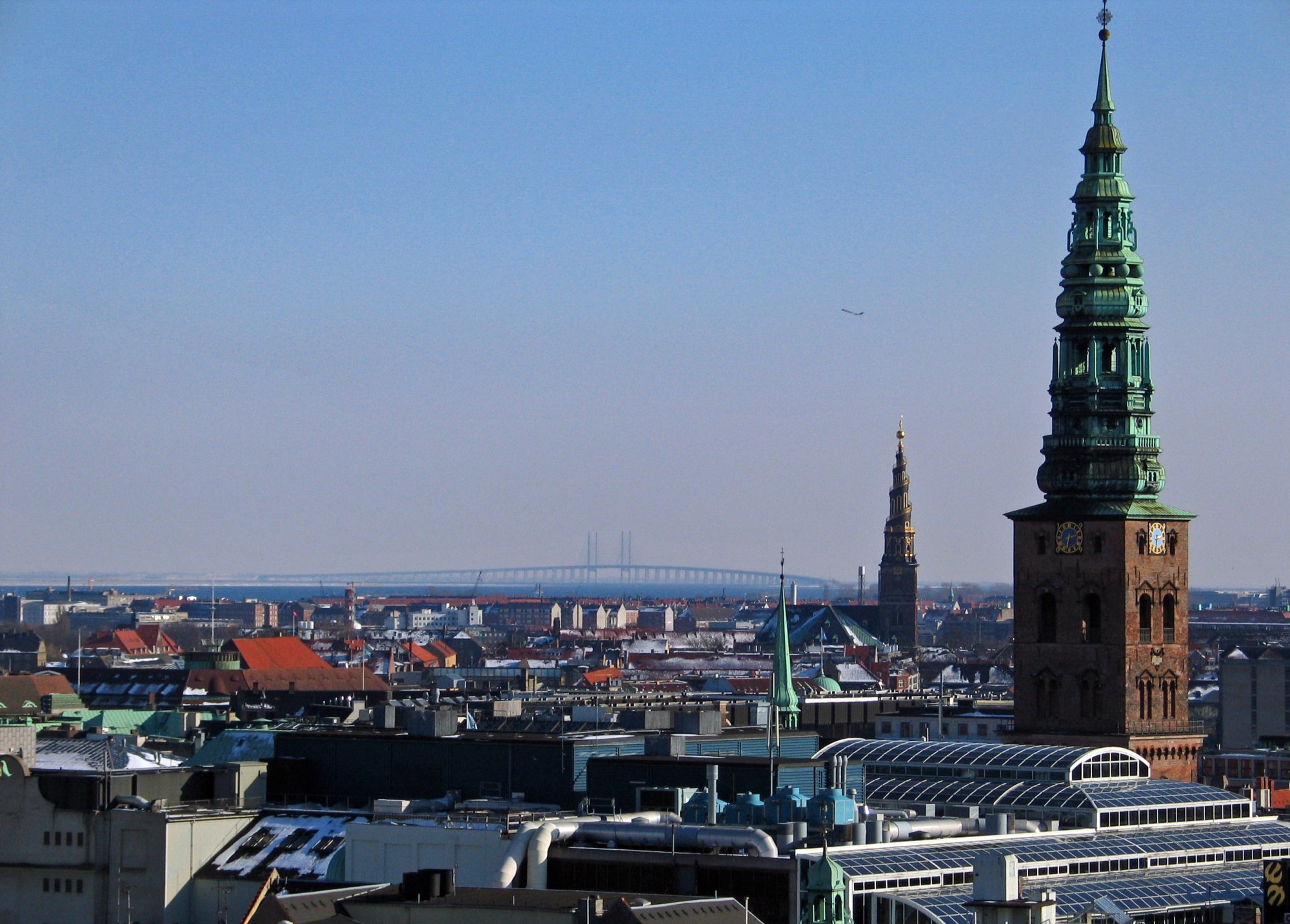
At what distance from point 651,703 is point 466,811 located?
49.8 metres

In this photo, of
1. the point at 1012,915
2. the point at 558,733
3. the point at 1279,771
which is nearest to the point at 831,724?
the point at 1279,771

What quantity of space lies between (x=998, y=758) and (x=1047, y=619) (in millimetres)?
14573

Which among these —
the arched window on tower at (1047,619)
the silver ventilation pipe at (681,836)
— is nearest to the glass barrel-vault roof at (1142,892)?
the silver ventilation pipe at (681,836)

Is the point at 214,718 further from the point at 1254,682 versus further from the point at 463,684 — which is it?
the point at 1254,682

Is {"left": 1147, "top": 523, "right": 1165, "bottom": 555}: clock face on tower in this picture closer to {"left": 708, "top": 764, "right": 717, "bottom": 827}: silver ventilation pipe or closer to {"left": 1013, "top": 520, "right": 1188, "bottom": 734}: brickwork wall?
{"left": 1013, "top": 520, "right": 1188, "bottom": 734}: brickwork wall

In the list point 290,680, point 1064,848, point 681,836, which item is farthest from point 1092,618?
point 290,680

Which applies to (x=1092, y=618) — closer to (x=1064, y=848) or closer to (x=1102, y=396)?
(x=1102, y=396)

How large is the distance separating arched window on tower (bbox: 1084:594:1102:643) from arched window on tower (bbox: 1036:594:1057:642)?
3.29ft

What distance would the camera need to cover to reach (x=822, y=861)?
62.4m

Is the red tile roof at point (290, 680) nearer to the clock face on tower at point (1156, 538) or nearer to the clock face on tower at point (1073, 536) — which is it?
the clock face on tower at point (1073, 536)

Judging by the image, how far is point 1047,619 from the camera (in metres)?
98.8

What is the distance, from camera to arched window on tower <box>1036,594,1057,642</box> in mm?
98438

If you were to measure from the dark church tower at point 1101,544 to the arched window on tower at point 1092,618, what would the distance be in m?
0.04

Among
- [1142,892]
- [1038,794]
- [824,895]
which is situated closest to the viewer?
[824,895]
